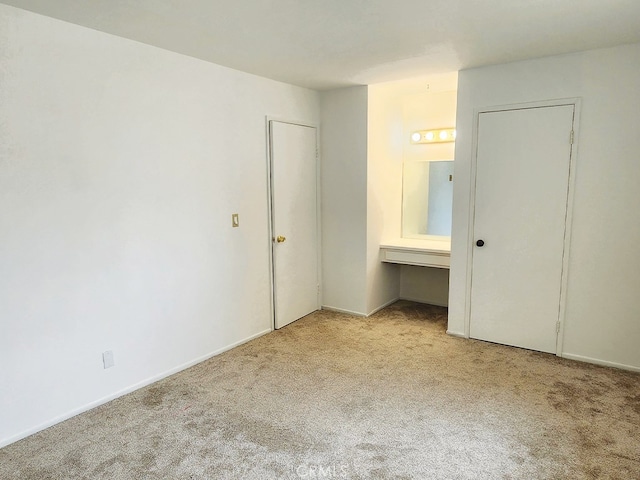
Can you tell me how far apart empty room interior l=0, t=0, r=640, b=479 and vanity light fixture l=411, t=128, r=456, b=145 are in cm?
4

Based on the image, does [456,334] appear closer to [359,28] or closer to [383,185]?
[383,185]

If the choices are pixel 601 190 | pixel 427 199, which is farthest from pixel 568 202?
pixel 427 199

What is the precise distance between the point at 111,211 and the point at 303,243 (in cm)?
200

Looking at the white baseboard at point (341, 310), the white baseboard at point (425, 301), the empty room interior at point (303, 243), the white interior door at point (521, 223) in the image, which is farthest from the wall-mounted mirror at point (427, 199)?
the white baseboard at point (341, 310)

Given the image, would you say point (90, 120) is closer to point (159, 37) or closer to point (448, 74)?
point (159, 37)

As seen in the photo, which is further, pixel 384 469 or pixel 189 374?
pixel 189 374

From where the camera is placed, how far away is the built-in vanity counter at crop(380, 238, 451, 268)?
4.04 metres

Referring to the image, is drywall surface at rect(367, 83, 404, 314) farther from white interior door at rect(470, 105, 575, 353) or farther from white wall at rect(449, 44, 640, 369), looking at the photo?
white wall at rect(449, 44, 640, 369)

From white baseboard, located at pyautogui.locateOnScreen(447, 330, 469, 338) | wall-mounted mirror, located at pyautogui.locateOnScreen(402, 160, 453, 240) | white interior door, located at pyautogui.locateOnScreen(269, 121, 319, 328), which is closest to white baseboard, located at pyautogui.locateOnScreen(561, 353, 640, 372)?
white baseboard, located at pyautogui.locateOnScreen(447, 330, 469, 338)

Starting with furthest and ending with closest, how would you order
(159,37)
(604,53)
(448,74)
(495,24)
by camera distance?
1. (448,74)
2. (604,53)
3. (159,37)
4. (495,24)

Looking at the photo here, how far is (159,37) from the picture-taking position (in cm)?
260

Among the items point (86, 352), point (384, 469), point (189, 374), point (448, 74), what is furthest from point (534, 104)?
point (86, 352)

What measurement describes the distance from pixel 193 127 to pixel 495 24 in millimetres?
2127

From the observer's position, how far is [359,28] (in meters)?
2.44
